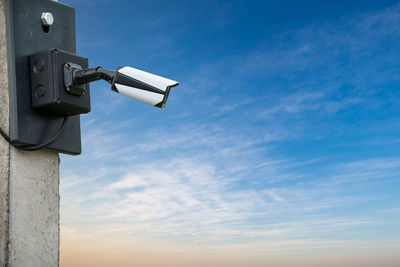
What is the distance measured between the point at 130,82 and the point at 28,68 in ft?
1.44

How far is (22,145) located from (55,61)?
0.34 metres

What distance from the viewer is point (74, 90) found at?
1707 millimetres

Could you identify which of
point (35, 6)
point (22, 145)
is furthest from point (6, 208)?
point (35, 6)

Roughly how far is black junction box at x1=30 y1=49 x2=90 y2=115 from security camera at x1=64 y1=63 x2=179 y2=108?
0.08 ft

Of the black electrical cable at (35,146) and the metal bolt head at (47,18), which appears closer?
the black electrical cable at (35,146)

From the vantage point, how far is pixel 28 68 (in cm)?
171

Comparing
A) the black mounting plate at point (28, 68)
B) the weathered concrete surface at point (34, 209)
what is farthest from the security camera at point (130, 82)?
the weathered concrete surface at point (34, 209)

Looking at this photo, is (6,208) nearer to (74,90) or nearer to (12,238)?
(12,238)

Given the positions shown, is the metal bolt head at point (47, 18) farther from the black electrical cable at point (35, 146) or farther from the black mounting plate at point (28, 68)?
the black electrical cable at point (35, 146)

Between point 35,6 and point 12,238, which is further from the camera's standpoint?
point 35,6

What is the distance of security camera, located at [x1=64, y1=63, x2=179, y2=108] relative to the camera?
1.55 m

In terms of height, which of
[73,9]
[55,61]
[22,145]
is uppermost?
[73,9]

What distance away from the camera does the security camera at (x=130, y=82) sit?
1.55m

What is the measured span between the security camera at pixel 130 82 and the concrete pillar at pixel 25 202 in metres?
0.26
